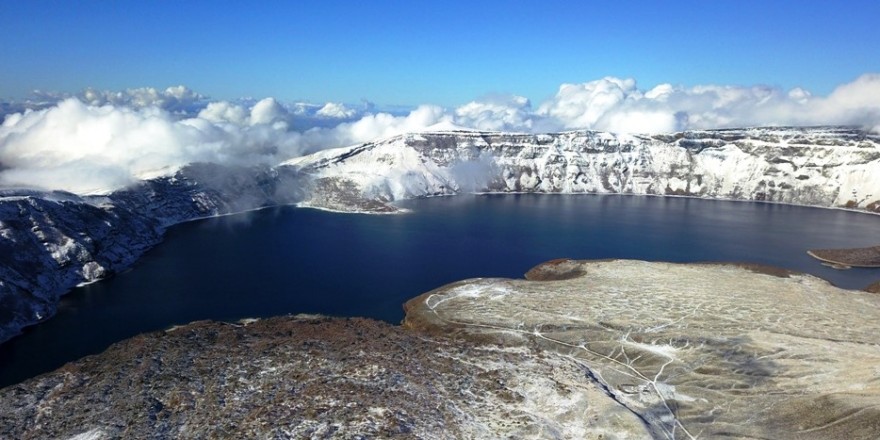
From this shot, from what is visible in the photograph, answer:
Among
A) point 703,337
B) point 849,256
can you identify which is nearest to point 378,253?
point 703,337

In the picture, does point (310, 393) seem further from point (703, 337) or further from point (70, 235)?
point (70, 235)

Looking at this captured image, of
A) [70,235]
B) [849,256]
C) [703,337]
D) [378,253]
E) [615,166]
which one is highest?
[615,166]

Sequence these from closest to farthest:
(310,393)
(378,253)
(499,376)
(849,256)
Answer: (310,393) < (499,376) < (849,256) < (378,253)

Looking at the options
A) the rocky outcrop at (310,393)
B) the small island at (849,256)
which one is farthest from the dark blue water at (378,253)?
the rocky outcrop at (310,393)

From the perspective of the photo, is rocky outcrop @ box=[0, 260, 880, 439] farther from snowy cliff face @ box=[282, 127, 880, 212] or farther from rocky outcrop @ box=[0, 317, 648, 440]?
snowy cliff face @ box=[282, 127, 880, 212]

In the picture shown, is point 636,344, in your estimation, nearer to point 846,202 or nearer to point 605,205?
point 605,205
